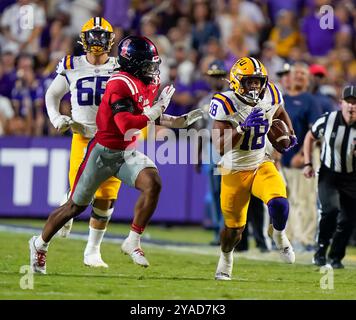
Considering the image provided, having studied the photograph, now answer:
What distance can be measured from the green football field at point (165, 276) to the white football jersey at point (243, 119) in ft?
2.93

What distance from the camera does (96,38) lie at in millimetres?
8367

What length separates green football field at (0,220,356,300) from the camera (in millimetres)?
6879

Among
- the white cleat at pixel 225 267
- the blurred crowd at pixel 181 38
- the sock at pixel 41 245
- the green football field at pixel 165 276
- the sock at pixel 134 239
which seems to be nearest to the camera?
the green football field at pixel 165 276

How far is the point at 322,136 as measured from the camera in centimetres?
938

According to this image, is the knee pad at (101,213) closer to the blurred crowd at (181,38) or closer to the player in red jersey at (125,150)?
the player in red jersey at (125,150)

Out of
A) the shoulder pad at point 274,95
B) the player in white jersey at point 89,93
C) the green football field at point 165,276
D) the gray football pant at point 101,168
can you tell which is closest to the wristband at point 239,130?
the shoulder pad at point 274,95

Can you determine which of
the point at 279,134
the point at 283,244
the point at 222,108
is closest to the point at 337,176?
the point at 279,134

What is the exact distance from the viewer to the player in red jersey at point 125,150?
752cm

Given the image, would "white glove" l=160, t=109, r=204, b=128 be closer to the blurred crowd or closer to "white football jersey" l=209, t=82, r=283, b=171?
"white football jersey" l=209, t=82, r=283, b=171

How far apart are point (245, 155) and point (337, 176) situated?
1588 mm

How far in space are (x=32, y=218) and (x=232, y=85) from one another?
6311 millimetres
